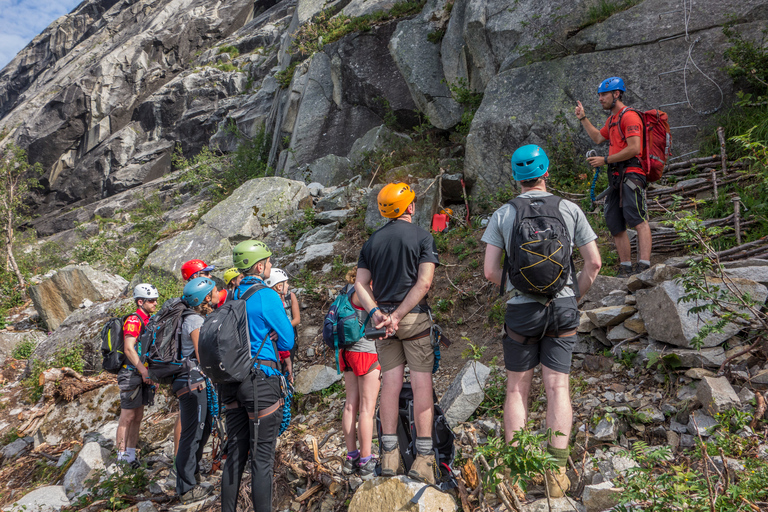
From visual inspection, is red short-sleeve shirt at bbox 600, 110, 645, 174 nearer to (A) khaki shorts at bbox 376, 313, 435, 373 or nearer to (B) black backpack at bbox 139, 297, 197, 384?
(A) khaki shorts at bbox 376, 313, 435, 373

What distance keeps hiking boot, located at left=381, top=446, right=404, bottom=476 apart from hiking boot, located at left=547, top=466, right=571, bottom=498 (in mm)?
1103

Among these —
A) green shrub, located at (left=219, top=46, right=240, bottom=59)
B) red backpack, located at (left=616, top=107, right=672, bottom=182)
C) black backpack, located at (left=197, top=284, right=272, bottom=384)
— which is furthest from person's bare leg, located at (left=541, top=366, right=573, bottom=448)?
green shrub, located at (left=219, top=46, right=240, bottom=59)

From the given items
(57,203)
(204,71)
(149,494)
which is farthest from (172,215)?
(57,203)

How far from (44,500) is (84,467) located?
52 cm

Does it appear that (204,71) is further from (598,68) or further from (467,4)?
(598,68)

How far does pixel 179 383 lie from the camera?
5.04 meters

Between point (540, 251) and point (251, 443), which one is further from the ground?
point (540, 251)

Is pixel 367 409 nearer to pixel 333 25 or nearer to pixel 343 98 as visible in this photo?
pixel 343 98

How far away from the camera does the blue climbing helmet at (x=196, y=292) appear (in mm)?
4984

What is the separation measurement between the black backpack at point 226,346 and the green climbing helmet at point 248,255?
1.32 ft

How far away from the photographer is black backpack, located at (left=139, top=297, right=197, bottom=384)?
16.5 feet

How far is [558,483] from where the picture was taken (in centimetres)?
279

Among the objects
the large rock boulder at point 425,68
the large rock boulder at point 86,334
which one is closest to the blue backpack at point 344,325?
the large rock boulder at point 86,334

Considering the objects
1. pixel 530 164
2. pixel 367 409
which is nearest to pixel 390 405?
pixel 367 409
